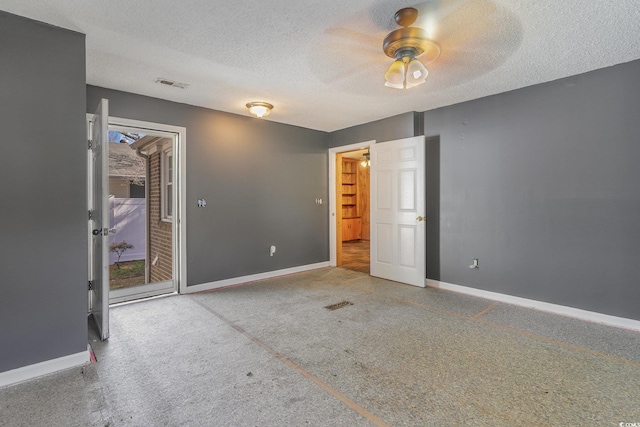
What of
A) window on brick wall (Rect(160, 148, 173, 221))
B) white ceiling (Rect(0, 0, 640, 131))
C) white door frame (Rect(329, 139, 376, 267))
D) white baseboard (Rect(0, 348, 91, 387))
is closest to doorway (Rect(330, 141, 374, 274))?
white door frame (Rect(329, 139, 376, 267))

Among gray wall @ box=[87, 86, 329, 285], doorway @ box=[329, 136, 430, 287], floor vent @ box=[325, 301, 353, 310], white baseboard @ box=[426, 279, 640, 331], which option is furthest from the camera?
doorway @ box=[329, 136, 430, 287]

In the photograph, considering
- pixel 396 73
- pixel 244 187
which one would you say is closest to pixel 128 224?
pixel 244 187

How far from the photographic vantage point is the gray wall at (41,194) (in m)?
2.07

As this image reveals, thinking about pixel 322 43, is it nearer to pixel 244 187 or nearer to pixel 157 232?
pixel 244 187

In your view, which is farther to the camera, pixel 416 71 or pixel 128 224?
pixel 128 224

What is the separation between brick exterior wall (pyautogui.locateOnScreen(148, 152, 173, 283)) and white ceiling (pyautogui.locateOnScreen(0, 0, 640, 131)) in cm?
210

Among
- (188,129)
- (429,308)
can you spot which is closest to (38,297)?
(188,129)

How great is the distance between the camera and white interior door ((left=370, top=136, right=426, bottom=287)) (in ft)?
13.8

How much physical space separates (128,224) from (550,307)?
793 cm

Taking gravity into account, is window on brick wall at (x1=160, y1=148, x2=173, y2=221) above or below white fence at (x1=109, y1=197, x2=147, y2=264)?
above

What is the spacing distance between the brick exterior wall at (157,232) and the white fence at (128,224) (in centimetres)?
186

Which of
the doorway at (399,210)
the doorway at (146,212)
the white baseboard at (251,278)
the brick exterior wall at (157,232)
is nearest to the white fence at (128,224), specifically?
the doorway at (146,212)

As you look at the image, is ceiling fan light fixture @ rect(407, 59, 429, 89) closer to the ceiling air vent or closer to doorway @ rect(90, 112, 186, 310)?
the ceiling air vent

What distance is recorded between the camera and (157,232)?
212 inches
